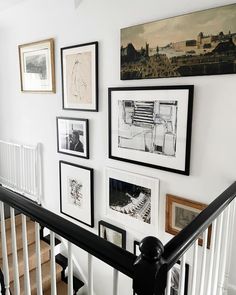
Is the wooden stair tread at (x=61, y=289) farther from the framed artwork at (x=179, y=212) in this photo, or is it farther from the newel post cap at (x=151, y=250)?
the newel post cap at (x=151, y=250)

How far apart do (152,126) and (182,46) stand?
2.08 ft

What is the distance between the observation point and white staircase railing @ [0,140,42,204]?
340 cm

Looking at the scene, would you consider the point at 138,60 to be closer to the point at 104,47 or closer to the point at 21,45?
the point at 104,47

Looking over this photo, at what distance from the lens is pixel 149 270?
643 mm

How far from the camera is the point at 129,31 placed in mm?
2180

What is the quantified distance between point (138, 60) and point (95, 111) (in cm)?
68

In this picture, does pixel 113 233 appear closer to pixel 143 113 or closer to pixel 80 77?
pixel 143 113

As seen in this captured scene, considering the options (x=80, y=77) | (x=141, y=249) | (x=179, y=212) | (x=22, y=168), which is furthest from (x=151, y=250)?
(x=22, y=168)

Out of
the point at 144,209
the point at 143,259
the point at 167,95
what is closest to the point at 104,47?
the point at 167,95

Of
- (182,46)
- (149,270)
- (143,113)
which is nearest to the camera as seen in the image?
(149,270)

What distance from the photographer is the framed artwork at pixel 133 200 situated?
7.39 feet

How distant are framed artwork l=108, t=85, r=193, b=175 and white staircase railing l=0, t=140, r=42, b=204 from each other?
52.4 inches

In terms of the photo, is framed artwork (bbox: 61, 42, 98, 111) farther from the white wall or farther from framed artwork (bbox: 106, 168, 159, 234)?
framed artwork (bbox: 106, 168, 159, 234)

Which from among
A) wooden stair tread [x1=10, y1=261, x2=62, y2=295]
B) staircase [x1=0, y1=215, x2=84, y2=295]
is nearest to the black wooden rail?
wooden stair tread [x1=10, y1=261, x2=62, y2=295]
